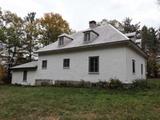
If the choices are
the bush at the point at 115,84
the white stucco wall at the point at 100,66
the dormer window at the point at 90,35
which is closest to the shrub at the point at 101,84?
the white stucco wall at the point at 100,66

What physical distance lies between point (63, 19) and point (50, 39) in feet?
15.9

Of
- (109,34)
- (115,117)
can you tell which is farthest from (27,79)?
(115,117)

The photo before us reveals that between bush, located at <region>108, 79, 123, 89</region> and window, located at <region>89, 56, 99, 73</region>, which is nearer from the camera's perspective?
bush, located at <region>108, 79, 123, 89</region>

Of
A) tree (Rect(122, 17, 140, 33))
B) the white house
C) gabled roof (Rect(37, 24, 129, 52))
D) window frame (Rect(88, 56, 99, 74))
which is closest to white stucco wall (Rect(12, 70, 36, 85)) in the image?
the white house

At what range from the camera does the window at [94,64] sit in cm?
1605

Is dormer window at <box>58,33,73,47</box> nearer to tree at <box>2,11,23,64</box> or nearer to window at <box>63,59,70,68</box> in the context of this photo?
window at <box>63,59,70,68</box>

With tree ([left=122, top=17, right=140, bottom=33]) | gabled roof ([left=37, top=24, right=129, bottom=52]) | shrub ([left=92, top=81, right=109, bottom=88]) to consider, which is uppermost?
tree ([left=122, top=17, right=140, bottom=33])

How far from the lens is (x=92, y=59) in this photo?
16.5m

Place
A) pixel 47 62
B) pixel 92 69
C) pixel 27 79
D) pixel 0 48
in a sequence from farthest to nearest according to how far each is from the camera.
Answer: pixel 0 48
pixel 27 79
pixel 47 62
pixel 92 69

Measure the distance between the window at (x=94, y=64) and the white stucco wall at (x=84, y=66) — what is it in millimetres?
349

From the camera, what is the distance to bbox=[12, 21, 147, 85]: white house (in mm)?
14750

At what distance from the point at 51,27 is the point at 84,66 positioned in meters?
19.7

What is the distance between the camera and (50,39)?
1348 inches

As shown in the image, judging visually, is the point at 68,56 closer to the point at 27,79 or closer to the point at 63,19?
the point at 27,79
